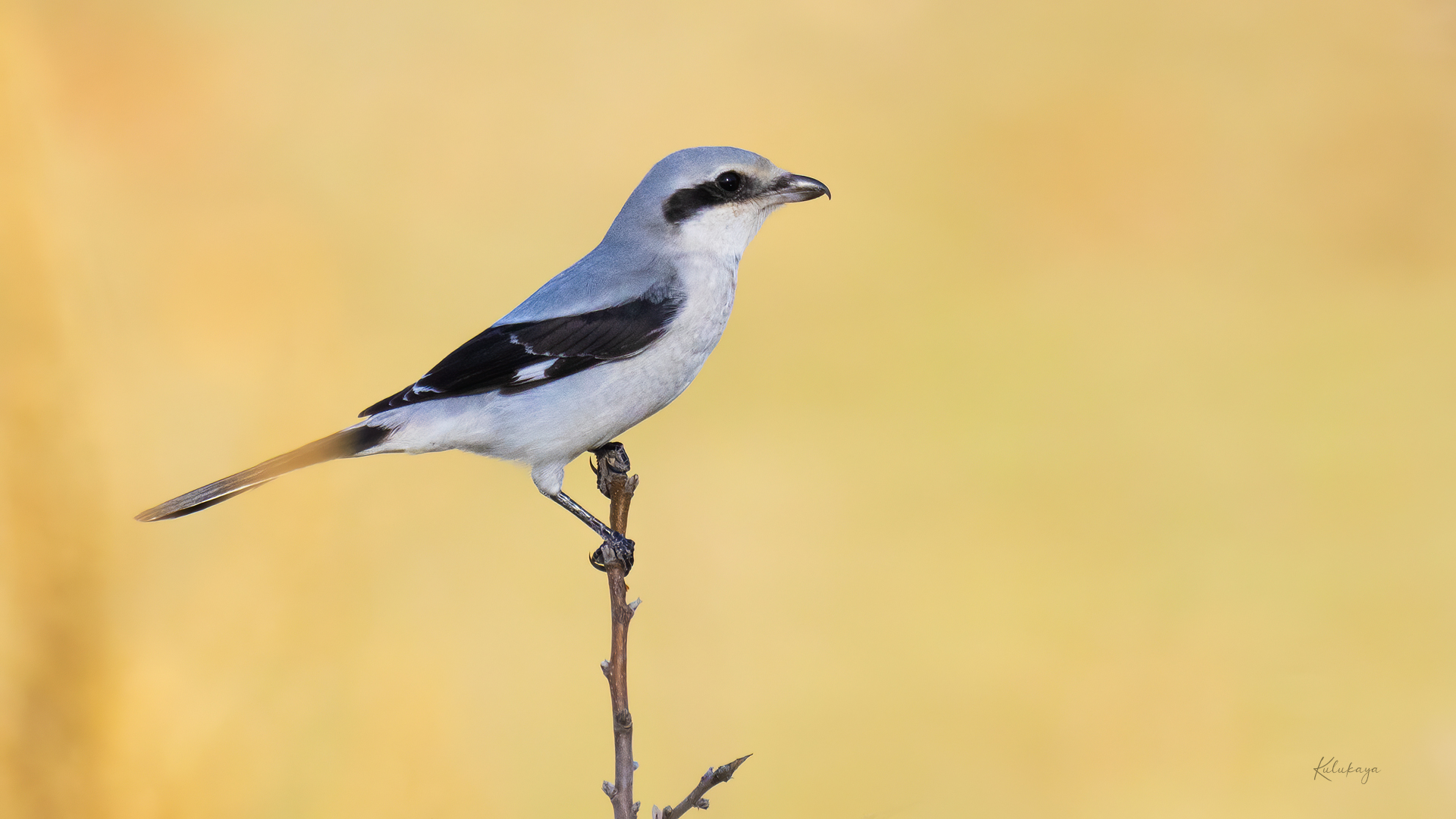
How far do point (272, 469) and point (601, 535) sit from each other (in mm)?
743

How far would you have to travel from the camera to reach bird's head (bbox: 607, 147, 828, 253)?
263 centimetres

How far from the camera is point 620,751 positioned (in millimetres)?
1915

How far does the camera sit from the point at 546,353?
247 centimetres

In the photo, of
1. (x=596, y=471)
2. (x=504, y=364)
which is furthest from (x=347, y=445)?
(x=596, y=471)

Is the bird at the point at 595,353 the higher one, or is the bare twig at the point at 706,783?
the bird at the point at 595,353

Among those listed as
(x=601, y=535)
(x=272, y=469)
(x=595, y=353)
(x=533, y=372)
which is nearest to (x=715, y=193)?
(x=595, y=353)

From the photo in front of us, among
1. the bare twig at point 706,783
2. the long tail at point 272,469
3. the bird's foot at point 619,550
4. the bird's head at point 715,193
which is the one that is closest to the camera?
the bare twig at point 706,783

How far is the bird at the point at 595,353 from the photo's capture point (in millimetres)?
2428

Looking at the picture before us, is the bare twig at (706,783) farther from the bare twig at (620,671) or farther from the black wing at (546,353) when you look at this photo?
the black wing at (546,353)

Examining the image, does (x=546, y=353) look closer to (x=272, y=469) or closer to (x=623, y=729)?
(x=272, y=469)

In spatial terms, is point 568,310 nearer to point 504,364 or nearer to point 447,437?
point 504,364

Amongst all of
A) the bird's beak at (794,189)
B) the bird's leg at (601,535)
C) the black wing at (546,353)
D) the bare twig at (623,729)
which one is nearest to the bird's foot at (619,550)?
the bird's leg at (601,535)

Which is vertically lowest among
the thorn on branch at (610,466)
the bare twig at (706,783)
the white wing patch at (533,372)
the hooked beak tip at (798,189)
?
the bare twig at (706,783)

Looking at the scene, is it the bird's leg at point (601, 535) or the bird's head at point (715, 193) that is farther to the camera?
the bird's head at point (715, 193)
